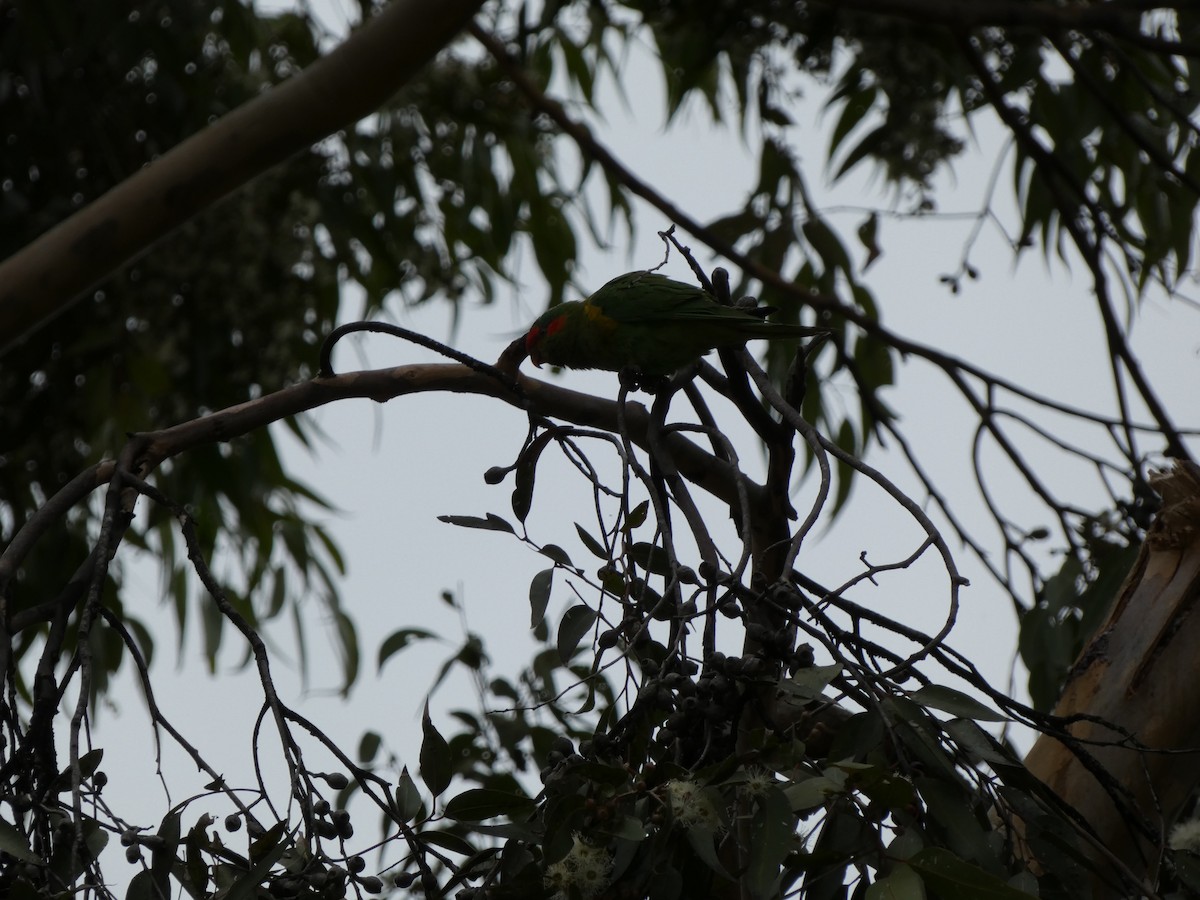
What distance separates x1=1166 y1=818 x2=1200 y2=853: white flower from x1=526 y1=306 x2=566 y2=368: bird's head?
4.45 feet

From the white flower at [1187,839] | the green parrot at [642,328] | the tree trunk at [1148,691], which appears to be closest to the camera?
the white flower at [1187,839]

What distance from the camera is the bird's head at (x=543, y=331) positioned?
2.24 meters

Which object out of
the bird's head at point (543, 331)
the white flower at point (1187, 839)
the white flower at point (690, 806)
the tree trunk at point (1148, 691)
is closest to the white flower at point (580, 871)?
the white flower at point (690, 806)

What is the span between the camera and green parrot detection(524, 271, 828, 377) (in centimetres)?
195

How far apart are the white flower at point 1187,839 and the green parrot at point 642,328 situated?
878 millimetres

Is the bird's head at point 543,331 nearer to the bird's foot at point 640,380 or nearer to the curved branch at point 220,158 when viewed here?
the bird's foot at point 640,380

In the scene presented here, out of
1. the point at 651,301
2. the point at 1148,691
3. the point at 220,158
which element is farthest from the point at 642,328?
the point at 1148,691

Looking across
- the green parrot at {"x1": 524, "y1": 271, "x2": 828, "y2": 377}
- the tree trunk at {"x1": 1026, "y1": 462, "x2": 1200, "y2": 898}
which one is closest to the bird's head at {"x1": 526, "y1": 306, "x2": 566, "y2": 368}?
the green parrot at {"x1": 524, "y1": 271, "x2": 828, "y2": 377}

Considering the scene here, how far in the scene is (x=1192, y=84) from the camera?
9.75ft

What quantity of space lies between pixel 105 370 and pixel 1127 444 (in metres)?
2.75

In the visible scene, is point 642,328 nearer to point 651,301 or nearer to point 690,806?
point 651,301

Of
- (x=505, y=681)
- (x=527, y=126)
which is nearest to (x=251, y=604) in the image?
(x=505, y=681)

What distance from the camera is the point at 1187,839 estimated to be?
1.22 metres

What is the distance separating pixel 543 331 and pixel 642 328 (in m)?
0.26
